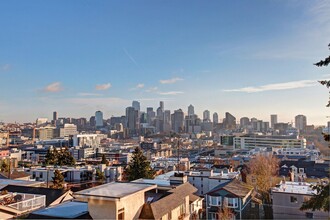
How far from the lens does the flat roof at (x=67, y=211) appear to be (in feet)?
11.5

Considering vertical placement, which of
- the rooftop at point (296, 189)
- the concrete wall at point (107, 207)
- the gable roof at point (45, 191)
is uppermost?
the concrete wall at point (107, 207)

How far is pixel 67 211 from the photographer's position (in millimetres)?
3680

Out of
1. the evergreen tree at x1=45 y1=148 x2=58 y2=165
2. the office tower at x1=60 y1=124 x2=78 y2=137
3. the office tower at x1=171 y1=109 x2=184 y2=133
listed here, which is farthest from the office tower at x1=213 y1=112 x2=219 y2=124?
the evergreen tree at x1=45 y1=148 x2=58 y2=165

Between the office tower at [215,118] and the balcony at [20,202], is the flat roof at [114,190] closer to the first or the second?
the balcony at [20,202]

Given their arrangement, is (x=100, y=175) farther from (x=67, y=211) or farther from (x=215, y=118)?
(x=215, y=118)

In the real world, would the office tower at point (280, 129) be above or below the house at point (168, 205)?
above

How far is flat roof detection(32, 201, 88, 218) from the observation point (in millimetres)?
3490

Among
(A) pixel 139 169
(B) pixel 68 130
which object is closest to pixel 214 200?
(A) pixel 139 169

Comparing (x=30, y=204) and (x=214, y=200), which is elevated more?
(x=30, y=204)

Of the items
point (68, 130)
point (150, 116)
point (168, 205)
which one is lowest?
point (68, 130)

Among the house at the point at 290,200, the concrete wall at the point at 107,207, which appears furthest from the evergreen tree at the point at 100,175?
the concrete wall at the point at 107,207

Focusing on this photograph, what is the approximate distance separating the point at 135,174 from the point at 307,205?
907 centimetres

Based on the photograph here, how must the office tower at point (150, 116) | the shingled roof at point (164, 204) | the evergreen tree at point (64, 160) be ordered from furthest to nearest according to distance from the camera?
the office tower at point (150, 116) → the evergreen tree at point (64, 160) → the shingled roof at point (164, 204)

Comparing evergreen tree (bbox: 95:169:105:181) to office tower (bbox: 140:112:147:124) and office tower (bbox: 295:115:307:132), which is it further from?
office tower (bbox: 140:112:147:124)
